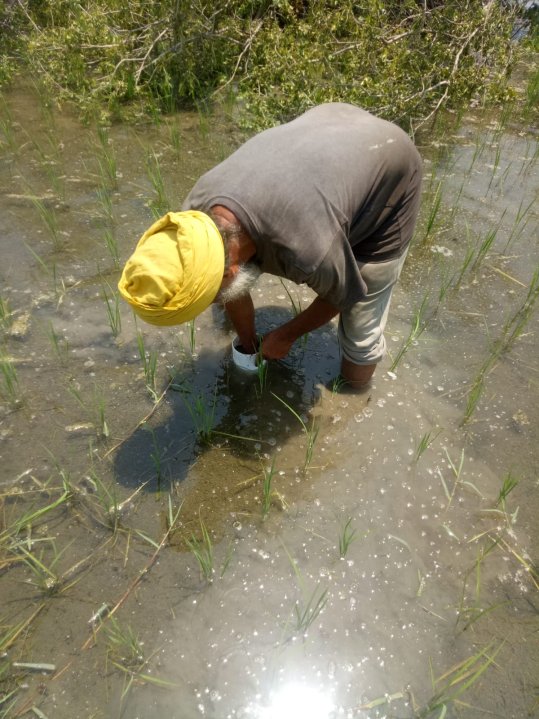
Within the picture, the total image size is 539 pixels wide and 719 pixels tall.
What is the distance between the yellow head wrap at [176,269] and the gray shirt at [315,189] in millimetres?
169

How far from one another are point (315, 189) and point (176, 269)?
52cm

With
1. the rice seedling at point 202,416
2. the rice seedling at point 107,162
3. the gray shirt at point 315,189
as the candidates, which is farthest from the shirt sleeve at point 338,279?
the rice seedling at point 107,162

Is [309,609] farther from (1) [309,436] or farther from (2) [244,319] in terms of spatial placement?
(2) [244,319]

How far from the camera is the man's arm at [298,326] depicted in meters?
1.85

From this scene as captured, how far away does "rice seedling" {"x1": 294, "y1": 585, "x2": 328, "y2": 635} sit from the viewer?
59.4 inches

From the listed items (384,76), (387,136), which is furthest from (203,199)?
(384,76)

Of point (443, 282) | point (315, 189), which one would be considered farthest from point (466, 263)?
point (315, 189)

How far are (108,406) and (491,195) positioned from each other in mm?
2917

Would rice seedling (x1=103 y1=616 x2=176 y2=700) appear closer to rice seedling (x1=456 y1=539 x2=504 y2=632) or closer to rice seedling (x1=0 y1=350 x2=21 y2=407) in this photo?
rice seedling (x1=456 y1=539 x2=504 y2=632)

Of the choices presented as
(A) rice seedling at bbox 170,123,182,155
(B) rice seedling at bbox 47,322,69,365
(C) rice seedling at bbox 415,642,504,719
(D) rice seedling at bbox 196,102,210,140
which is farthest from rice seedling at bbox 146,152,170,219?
(C) rice seedling at bbox 415,642,504,719

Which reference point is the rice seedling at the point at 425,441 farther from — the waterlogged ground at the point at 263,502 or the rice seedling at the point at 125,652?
the rice seedling at the point at 125,652

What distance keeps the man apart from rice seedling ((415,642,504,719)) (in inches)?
47.0

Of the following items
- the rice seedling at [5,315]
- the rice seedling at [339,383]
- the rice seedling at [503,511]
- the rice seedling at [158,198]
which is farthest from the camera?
the rice seedling at [158,198]

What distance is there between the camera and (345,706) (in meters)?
1.38
